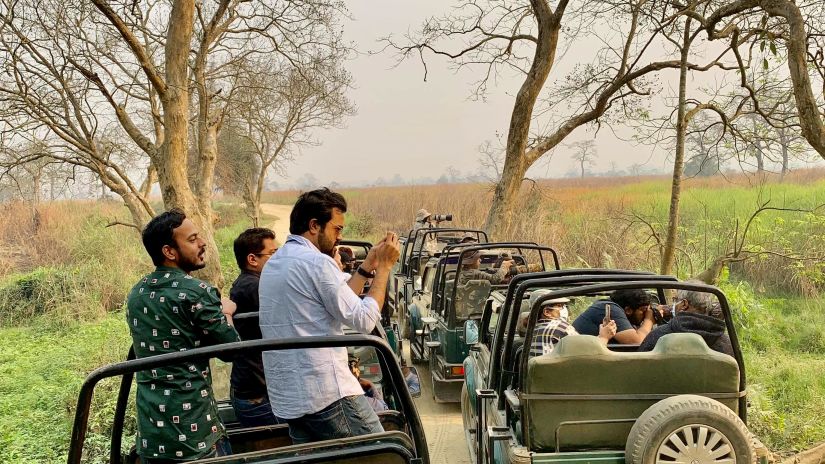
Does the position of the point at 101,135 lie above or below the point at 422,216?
above

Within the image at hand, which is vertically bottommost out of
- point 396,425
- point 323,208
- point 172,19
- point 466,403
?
point 466,403

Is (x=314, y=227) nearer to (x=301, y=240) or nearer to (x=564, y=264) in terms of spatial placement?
(x=301, y=240)

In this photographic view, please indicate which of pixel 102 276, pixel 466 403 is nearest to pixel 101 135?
pixel 102 276

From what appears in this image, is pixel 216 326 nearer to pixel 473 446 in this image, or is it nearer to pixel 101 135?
pixel 473 446

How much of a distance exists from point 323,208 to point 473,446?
2.28 metres

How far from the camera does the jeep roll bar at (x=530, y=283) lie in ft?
11.7

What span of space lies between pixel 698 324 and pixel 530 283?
3.18ft

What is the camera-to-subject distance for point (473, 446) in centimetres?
423

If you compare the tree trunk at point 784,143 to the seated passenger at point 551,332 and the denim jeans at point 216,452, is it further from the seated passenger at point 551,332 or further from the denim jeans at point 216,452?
the denim jeans at point 216,452

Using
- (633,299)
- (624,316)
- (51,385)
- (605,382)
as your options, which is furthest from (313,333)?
(51,385)

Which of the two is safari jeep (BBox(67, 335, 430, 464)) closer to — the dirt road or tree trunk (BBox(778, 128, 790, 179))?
the dirt road

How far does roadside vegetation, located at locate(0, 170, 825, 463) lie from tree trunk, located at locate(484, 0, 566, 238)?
110 cm

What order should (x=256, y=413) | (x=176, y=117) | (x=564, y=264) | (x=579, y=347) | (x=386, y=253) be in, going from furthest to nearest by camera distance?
(x=564, y=264), (x=176, y=117), (x=256, y=413), (x=579, y=347), (x=386, y=253)

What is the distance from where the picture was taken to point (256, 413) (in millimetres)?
3203
